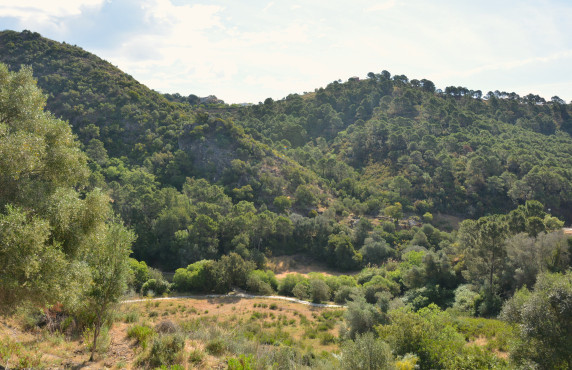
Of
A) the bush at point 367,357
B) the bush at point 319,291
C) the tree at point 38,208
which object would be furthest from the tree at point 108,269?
the bush at point 319,291

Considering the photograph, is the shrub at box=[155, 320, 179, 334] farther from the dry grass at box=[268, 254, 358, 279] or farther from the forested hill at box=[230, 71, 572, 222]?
the forested hill at box=[230, 71, 572, 222]

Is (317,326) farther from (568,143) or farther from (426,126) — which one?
(568,143)

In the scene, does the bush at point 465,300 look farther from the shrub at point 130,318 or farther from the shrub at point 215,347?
the shrub at point 130,318

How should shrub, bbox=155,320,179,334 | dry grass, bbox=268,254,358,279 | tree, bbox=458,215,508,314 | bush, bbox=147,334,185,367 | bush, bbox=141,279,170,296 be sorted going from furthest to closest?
dry grass, bbox=268,254,358,279, bush, bbox=141,279,170,296, tree, bbox=458,215,508,314, shrub, bbox=155,320,179,334, bush, bbox=147,334,185,367

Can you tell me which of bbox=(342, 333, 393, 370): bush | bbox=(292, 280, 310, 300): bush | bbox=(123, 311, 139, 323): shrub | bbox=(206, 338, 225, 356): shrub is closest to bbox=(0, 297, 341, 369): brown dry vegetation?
bbox=(123, 311, 139, 323): shrub

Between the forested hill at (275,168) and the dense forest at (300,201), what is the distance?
0.33 metres

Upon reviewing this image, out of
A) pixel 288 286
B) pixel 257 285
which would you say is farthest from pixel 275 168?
pixel 257 285

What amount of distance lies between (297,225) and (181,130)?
34673 mm

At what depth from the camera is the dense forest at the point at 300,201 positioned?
9461mm

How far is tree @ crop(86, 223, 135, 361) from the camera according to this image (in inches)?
371

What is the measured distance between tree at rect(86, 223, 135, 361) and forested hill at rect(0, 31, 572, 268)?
28.3 metres

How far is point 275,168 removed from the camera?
189 ft

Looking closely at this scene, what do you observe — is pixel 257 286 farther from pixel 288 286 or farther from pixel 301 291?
pixel 301 291

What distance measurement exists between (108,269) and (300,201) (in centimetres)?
4347
